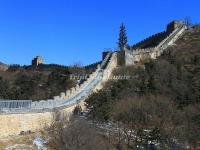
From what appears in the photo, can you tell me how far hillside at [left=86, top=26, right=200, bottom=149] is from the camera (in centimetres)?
4122

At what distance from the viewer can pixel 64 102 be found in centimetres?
4812

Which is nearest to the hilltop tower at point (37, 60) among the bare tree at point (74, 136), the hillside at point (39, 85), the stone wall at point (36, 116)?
the hillside at point (39, 85)

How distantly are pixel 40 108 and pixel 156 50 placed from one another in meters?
42.4

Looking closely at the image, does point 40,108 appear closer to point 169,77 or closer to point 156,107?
point 156,107

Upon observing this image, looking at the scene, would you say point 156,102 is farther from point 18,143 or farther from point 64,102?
point 18,143

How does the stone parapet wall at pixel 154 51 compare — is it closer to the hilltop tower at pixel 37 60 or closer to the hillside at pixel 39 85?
the hillside at pixel 39 85

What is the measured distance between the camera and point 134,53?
246 feet

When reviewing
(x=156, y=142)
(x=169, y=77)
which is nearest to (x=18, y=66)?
(x=169, y=77)

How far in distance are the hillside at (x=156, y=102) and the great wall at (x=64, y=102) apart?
171 centimetres

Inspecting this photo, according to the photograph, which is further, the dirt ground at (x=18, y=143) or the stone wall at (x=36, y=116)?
the stone wall at (x=36, y=116)

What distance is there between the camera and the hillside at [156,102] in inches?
1623

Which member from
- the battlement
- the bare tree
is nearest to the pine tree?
the battlement

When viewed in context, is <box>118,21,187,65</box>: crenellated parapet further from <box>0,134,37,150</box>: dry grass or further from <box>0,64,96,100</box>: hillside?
<box>0,134,37,150</box>: dry grass

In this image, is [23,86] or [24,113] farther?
[23,86]
